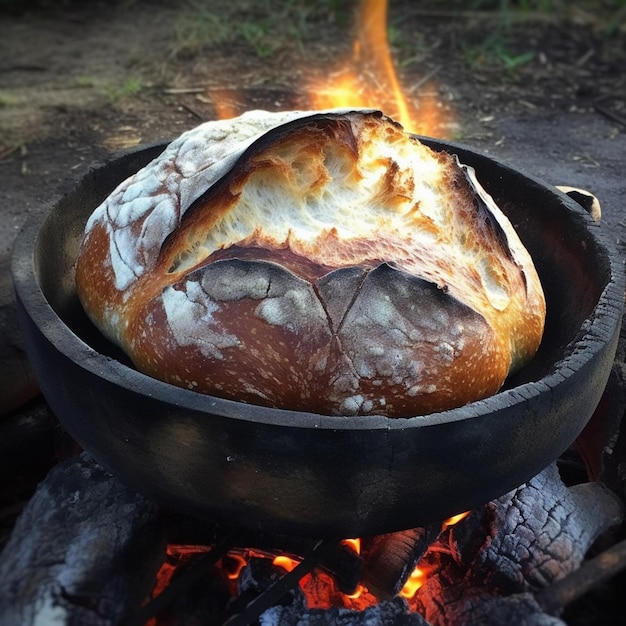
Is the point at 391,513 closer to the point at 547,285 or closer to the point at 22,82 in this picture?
the point at 547,285

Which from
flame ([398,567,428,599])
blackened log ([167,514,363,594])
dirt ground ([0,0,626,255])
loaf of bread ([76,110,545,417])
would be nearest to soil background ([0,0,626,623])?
dirt ground ([0,0,626,255])

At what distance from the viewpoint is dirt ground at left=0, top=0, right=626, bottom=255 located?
13.4ft

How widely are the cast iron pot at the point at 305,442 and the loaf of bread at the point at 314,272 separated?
0.50 feet

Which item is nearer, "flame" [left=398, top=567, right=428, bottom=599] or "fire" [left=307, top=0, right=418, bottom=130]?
"flame" [left=398, top=567, right=428, bottom=599]

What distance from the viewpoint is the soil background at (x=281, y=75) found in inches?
161

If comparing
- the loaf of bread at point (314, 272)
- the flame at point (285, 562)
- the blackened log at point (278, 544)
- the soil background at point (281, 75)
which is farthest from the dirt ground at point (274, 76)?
the flame at point (285, 562)

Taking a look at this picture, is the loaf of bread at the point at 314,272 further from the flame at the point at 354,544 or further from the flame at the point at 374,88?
the flame at the point at 374,88

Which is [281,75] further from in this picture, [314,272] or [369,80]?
[314,272]

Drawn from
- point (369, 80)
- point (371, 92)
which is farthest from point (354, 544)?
point (369, 80)

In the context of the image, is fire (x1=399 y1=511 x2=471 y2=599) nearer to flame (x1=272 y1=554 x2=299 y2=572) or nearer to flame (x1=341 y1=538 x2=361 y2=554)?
flame (x1=341 y1=538 x2=361 y2=554)

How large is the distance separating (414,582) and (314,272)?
928mm

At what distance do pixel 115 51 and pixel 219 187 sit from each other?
4050mm

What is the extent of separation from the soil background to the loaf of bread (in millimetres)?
1491

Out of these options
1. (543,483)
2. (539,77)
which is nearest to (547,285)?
(543,483)
